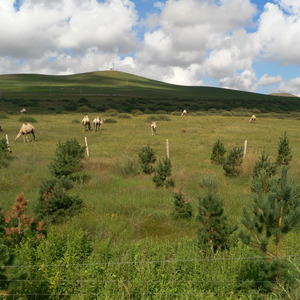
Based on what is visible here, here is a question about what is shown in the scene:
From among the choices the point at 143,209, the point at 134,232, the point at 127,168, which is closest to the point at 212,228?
the point at 134,232

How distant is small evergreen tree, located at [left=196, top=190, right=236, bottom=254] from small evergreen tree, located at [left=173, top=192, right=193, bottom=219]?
2163 millimetres

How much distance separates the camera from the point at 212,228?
6234 millimetres

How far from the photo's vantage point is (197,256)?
5.75 metres

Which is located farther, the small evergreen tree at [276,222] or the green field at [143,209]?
the green field at [143,209]

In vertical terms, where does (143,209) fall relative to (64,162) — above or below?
below

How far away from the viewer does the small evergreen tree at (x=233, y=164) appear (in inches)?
512

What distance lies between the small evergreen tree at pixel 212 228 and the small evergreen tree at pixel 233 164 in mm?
6944

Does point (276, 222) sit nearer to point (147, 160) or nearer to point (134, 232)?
point (134, 232)

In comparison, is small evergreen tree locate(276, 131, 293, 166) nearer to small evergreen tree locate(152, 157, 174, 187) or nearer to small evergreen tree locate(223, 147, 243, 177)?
small evergreen tree locate(223, 147, 243, 177)

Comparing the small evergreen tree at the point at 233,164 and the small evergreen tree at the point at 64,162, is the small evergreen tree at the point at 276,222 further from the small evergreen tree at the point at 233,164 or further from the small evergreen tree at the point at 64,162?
the small evergreen tree at the point at 64,162

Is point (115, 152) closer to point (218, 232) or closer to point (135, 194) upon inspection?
point (135, 194)

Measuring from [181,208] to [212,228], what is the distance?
2344 millimetres

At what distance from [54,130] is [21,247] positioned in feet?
79.0

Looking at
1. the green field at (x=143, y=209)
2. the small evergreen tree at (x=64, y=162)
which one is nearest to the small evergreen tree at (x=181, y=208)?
the green field at (x=143, y=209)
